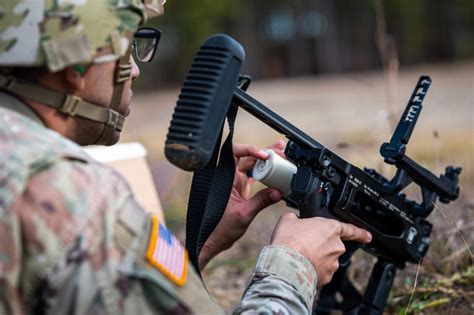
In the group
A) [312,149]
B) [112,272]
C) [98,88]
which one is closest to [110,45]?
[98,88]

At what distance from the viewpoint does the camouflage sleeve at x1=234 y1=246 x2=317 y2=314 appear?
7.16ft

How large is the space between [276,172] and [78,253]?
123cm

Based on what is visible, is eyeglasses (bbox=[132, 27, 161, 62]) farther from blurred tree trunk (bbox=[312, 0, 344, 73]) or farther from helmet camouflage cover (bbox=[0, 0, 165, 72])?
blurred tree trunk (bbox=[312, 0, 344, 73])

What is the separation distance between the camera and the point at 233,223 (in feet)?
10.1

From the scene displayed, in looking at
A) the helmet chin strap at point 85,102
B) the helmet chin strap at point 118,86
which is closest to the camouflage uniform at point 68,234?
the helmet chin strap at point 85,102

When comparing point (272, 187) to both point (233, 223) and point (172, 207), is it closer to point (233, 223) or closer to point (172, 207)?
point (233, 223)

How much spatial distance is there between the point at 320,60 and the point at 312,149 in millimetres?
34378

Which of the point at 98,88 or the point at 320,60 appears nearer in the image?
the point at 98,88

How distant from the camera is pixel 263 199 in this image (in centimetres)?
304

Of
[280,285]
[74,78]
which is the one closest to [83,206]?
[74,78]

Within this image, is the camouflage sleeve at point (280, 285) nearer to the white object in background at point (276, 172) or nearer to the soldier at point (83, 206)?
the soldier at point (83, 206)

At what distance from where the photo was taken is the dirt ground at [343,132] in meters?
4.37

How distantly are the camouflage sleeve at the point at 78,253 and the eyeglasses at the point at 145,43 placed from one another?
3.39ft

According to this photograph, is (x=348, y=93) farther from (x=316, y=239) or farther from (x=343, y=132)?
(x=316, y=239)
